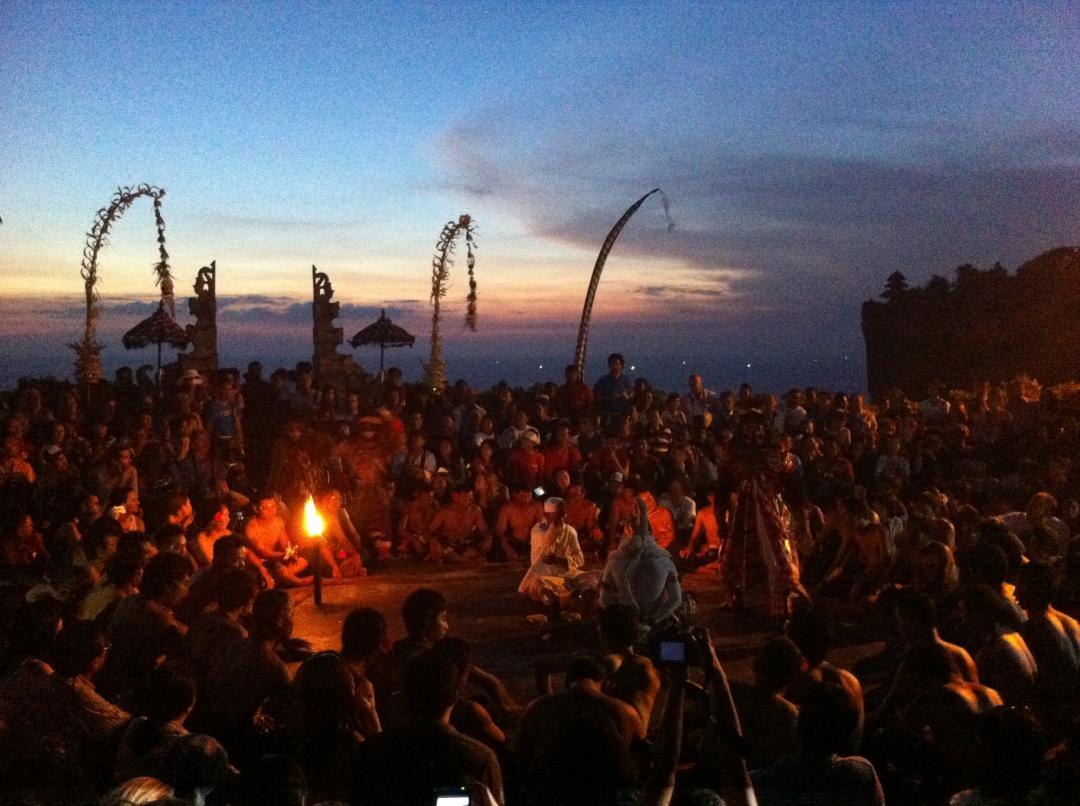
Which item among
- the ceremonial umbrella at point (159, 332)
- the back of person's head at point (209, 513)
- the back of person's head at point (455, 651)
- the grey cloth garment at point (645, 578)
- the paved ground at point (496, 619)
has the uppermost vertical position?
the ceremonial umbrella at point (159, 332)

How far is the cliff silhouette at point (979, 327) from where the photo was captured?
2689 cm

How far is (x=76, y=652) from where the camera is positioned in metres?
4.42

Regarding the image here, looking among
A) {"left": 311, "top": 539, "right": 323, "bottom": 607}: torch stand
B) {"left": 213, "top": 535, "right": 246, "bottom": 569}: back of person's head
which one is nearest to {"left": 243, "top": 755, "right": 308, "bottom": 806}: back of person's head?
{"left": 213, "top": 535, "right": 246, "bottom": 569}: back of person's head

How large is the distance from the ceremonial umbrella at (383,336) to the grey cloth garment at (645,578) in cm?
1132

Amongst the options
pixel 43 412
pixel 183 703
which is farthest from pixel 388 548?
pixel 183 703

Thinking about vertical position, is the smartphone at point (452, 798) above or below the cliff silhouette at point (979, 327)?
below

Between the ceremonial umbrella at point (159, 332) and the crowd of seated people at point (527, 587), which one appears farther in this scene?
the ceremonial umbrella at point (159, 332)

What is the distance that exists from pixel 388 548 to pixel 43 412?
180 inches

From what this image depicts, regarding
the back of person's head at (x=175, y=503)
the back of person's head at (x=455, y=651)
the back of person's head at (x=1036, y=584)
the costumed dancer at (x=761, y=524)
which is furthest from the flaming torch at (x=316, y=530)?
the back of person's head at (x=1036, y=584)

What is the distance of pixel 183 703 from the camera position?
3.96m

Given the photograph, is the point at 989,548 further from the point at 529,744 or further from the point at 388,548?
the point at 388,548

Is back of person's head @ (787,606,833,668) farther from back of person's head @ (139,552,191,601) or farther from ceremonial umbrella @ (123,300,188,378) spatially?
ceremonial umbrella @ (123,300,188,378)

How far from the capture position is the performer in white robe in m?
9.22

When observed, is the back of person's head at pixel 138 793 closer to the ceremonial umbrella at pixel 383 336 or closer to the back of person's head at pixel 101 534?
the back of person's head at pixel 101 534
